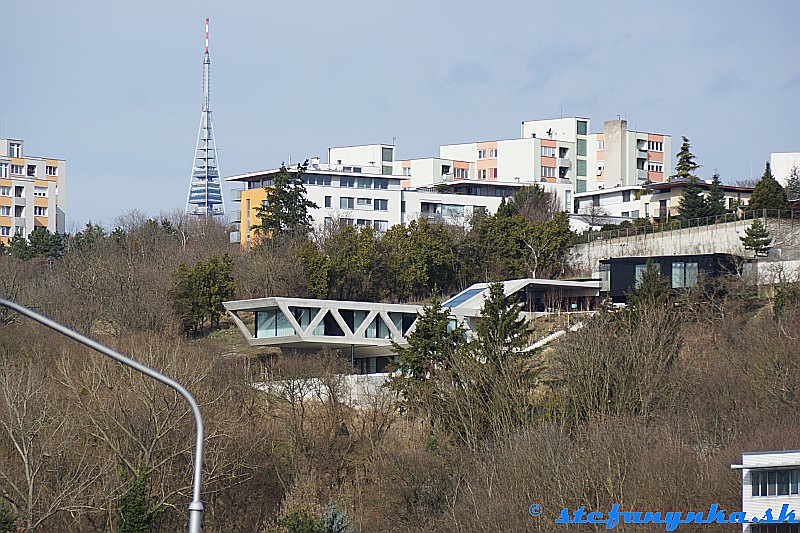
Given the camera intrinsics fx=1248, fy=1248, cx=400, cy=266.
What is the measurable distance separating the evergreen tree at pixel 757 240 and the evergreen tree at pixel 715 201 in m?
9.06

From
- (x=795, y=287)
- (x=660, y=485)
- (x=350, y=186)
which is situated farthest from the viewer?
(x=350, y=186)

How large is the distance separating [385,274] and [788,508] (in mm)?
43835

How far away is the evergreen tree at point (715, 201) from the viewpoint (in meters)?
78.5

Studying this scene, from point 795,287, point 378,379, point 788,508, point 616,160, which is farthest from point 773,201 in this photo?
point 788,508

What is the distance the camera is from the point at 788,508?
28.8 metres

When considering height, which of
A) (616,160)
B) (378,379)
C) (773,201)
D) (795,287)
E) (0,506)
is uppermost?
(616,160)

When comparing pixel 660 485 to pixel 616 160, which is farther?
pixel 616 160

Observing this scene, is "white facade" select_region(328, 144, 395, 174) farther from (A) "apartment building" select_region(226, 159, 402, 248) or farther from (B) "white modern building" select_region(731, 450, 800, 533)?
(B) "white modern building" select_region(731, 450, 800, 533)

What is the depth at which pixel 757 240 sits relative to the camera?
220ft

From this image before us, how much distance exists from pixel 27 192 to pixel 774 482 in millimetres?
95734

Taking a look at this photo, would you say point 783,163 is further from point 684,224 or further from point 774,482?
point 774,482

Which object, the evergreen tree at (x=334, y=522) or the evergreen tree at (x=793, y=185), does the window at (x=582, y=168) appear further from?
the evergreen tree at (x=334, y=522)

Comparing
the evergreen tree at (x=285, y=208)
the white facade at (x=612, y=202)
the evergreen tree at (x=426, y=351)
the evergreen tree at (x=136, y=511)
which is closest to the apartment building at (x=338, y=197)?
the evergreen tree at (x=285, y=208)

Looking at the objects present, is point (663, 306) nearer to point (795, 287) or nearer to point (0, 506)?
point (795, 287)
